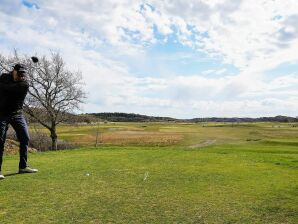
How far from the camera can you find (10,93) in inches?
351

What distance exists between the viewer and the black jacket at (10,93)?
8.86m

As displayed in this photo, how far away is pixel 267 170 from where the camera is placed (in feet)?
35.0

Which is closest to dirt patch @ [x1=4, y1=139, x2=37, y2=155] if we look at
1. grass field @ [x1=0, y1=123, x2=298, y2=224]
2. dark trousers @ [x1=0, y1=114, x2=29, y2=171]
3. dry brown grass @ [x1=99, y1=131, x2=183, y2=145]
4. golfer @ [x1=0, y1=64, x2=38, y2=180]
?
dark trousers @ [x1=0, y1=114, x2=29, y2=171]

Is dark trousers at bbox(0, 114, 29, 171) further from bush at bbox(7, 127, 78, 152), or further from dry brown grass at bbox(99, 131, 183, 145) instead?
dry brown grass at bbox(99, 131, 183, 145)

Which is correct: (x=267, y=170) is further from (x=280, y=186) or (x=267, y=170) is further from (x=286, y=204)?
(x=286, y=204)

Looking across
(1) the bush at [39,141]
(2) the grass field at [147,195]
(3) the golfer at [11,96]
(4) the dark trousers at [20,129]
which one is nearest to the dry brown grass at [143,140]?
(1) the bush at [39,141]

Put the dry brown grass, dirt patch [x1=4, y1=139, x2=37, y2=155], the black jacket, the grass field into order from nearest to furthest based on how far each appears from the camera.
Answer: the grass field
the black jacket
dirt patch [x1=4, y1=139, x2=37, y2=155]
the dry brown grass

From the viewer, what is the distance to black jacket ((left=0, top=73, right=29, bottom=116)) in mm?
8859

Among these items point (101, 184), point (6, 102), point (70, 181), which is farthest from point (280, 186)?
point (6, 102)

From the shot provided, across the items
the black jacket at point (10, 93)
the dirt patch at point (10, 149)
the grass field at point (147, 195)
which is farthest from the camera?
the dirt patch at point (10, 149)

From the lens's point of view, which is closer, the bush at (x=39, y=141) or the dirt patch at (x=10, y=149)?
the dirt patch at (x=10, y=149)

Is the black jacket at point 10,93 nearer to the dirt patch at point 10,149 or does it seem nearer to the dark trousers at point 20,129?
the dark trousers at point 20,129

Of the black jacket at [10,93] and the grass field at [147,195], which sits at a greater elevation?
the black jacket at [10,93]

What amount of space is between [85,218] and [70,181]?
276 centimetres
